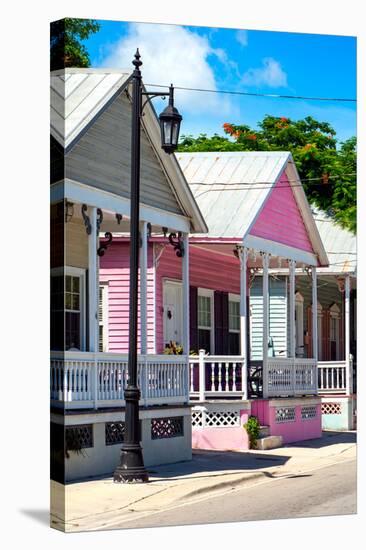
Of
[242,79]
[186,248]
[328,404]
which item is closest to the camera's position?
[242,79]

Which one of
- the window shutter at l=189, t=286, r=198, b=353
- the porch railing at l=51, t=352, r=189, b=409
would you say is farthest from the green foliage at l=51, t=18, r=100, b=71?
the window shutter at l=189, t=286, r=198, b=353

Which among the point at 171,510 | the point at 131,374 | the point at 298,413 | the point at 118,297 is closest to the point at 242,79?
the point at 131,374

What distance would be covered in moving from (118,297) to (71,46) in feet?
27.1

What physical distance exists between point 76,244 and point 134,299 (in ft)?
3.00

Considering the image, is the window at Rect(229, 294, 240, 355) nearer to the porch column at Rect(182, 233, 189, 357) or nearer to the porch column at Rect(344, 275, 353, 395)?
the porch column at Rect(344, 275, 353, 395)

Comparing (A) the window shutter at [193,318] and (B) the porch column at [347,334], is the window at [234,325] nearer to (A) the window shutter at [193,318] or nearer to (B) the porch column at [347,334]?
(A) the window shutter at [193,318]

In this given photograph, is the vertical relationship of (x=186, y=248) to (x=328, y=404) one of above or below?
above

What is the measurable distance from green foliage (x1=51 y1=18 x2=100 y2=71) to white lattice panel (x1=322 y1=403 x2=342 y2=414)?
1091 cm

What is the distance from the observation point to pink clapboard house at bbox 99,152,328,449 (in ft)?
66.7

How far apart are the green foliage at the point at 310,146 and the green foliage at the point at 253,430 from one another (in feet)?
11.9

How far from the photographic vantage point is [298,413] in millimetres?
21844

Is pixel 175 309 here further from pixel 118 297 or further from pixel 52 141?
pixel 52 141

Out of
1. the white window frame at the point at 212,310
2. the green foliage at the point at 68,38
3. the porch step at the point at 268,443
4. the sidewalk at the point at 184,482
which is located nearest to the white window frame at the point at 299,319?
the white window frame at the point at 212,310

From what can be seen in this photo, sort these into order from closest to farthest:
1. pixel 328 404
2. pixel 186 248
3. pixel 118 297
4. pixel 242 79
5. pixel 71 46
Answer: pixel 71 46, pixel 242 79, pixel 186 248, pixel 118 297, pixel 328 404
